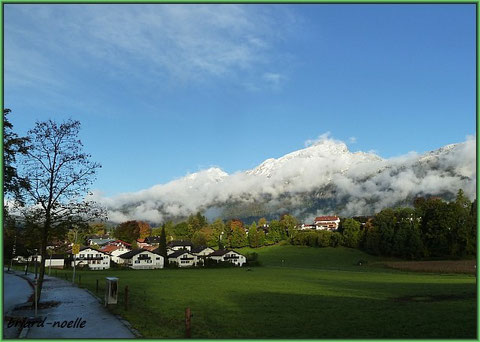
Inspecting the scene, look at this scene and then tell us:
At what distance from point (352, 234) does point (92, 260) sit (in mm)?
84515

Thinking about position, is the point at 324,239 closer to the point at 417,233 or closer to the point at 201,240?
the point at 417,233

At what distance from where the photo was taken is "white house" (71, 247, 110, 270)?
109269 millimetres

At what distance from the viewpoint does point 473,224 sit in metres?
111

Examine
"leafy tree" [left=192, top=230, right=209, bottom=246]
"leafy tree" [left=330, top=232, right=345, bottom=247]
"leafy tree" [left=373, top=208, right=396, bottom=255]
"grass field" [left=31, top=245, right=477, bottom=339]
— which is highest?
"grass field" [left=31, top=245, right=477, bottom=339]

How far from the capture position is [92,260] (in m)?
111

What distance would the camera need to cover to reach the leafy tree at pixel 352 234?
141m

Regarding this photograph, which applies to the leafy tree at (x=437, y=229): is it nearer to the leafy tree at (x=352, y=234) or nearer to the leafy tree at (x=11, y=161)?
the leafy tree at (x=352, y=234)

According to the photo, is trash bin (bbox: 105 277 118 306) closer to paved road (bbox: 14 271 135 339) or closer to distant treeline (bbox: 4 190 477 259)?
paved road (bbox: 14 271 135 339)

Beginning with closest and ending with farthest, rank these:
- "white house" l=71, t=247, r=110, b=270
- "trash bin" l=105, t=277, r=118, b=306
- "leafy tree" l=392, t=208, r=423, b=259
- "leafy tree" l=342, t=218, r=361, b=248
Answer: "trash bin" l=105, t=277, r=118, b=306 < "white house" l=71, t=247, r=110, b=270 < "leafy tree" l=392, t=208, r=423, b=259 < "leafy tree" l=342, t=218, r=361, b=248

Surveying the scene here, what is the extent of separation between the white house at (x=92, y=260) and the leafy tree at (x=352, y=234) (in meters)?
79.5

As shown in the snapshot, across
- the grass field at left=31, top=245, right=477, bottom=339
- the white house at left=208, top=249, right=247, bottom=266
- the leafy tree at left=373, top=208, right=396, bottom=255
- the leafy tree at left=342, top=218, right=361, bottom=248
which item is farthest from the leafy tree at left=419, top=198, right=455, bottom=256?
the grass field at left=31, top=245, right=477, bottom=339

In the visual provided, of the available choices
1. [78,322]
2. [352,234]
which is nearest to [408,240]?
[352,234]

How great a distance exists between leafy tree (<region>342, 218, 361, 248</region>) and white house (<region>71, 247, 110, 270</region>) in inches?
3131

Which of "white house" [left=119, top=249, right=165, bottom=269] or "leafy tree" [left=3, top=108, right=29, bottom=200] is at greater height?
"leafy tree" [left=3, top=108, right=29, bottom=200]
